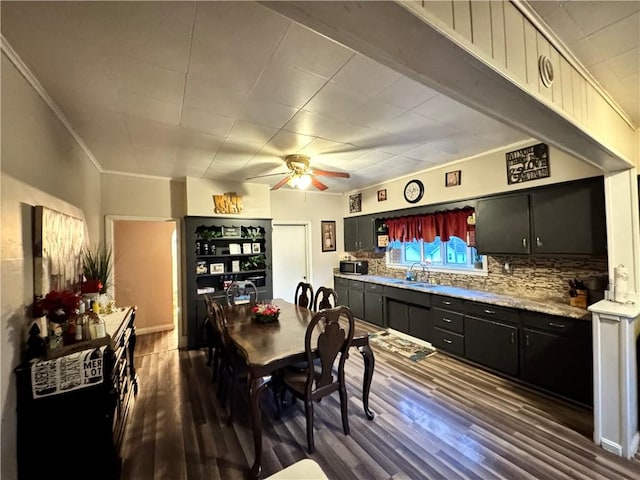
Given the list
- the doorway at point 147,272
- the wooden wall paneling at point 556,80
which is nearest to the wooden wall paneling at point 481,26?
the wooden wall paneling at point 556,80

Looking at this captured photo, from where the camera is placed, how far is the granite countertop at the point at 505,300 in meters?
2.58

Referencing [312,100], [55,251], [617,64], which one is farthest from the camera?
[312,100]

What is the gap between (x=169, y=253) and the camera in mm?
5285

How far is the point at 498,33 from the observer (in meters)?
1.11

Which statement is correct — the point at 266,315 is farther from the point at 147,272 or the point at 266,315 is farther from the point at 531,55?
the point at 147,272

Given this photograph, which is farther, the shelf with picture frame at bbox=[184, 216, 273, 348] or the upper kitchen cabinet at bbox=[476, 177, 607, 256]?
the shelf with picture frame at bbox=[184, 216, 273, 348]

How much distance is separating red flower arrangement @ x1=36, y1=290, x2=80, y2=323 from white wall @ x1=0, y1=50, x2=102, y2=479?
0.07 m

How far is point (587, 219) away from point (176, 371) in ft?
15.9

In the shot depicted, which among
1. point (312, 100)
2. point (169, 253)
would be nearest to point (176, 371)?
point (169, 253)

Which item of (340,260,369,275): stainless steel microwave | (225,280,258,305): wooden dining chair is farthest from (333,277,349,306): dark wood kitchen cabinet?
(225,280,258,305): wooden dining chair

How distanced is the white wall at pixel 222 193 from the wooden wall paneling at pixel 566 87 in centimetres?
404

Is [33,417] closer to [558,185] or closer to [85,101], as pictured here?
[85,101]

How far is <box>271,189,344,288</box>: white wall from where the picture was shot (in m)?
5.35

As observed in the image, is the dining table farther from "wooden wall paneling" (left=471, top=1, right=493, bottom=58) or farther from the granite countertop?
"wooden wall paneling" (left=471, top=1, right=493, bottom=58)
